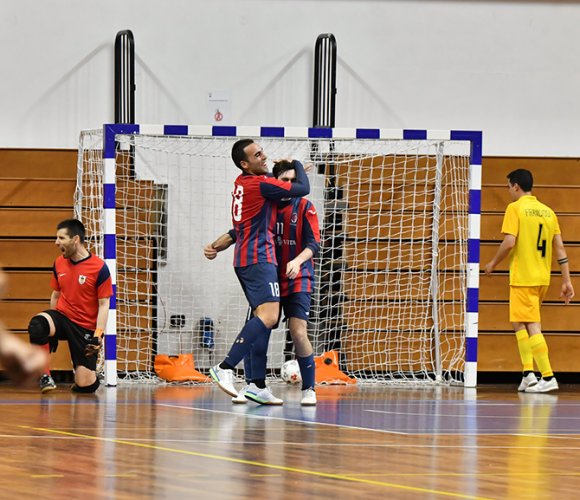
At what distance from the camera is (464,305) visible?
11.7 m

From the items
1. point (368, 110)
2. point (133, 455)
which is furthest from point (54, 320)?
point (368, 110)

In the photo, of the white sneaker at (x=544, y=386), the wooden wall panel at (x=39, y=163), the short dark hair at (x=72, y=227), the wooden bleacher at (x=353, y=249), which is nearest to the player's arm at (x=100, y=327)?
the short dark hair at (x=72, y=227)

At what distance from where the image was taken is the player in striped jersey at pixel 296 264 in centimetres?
841

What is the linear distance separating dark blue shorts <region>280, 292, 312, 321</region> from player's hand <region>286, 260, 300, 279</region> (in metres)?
0.32

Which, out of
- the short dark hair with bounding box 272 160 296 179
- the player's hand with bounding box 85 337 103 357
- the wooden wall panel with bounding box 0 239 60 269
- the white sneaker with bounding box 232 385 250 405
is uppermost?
the short dark hair with bounding box 272 160 296 179

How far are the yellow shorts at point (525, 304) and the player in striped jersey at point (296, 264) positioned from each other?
8.78 feet

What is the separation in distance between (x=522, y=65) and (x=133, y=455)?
8542 millimetres

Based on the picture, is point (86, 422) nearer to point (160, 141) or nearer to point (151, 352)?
point (151, 352)

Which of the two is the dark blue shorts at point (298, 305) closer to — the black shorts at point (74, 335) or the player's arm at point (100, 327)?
the player's arm at point (100, 327)

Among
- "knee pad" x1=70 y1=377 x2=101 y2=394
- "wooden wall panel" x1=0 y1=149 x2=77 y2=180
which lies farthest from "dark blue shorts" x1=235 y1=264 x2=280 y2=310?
"wooden wall panel" x1=0 y1=149 x2=77 y2=180

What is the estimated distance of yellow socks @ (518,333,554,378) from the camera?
10.5m

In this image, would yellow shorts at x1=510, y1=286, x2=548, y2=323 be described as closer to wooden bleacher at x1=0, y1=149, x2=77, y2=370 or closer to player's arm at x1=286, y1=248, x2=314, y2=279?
player's arm at x1=286, y1=248, x2=314, y2=279

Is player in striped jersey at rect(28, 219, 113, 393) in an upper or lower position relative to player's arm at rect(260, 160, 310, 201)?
lower

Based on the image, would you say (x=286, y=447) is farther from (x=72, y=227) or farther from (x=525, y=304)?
(x=525, y=304)
